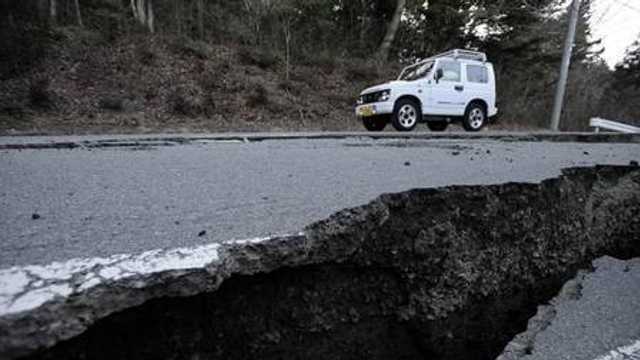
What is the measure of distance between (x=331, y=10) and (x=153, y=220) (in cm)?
1691

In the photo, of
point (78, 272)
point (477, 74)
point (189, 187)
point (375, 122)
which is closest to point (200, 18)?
point (375, 122)

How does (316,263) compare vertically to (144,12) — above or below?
below

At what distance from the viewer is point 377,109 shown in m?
8.64

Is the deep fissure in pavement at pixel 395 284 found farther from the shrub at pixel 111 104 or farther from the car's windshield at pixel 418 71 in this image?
the shrub at pixel 111 104

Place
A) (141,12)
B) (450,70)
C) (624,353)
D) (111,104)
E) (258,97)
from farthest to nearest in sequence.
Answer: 1. (141,12)
2. (258,97)
3. (111,104)
4. (450,70)
5. (624,353)

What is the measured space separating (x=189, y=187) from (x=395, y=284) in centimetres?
130

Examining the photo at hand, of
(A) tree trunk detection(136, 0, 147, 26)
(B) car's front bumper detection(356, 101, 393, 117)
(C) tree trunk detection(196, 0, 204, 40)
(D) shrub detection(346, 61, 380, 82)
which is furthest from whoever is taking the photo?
(D) shrub detection(346, 61, 380, 82)

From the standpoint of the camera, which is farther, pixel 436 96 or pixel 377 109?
pixel 436 96

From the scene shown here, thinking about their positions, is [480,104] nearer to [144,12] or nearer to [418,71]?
[418,71]

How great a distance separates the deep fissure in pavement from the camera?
134 cm

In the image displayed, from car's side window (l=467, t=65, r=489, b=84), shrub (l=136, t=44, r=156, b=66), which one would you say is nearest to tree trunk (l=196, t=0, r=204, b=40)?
shrub (l=136, t=44, r=156, b=66)

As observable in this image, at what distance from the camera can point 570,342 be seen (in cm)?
157

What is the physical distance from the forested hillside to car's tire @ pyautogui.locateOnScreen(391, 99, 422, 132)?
316 centimetres

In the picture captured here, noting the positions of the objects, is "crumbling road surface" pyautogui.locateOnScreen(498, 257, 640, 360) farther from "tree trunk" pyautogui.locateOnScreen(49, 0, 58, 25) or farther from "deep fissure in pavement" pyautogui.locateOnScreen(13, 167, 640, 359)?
"tree trunk" pyautogui.locateOnScreen(49, 0, 58, 25)
